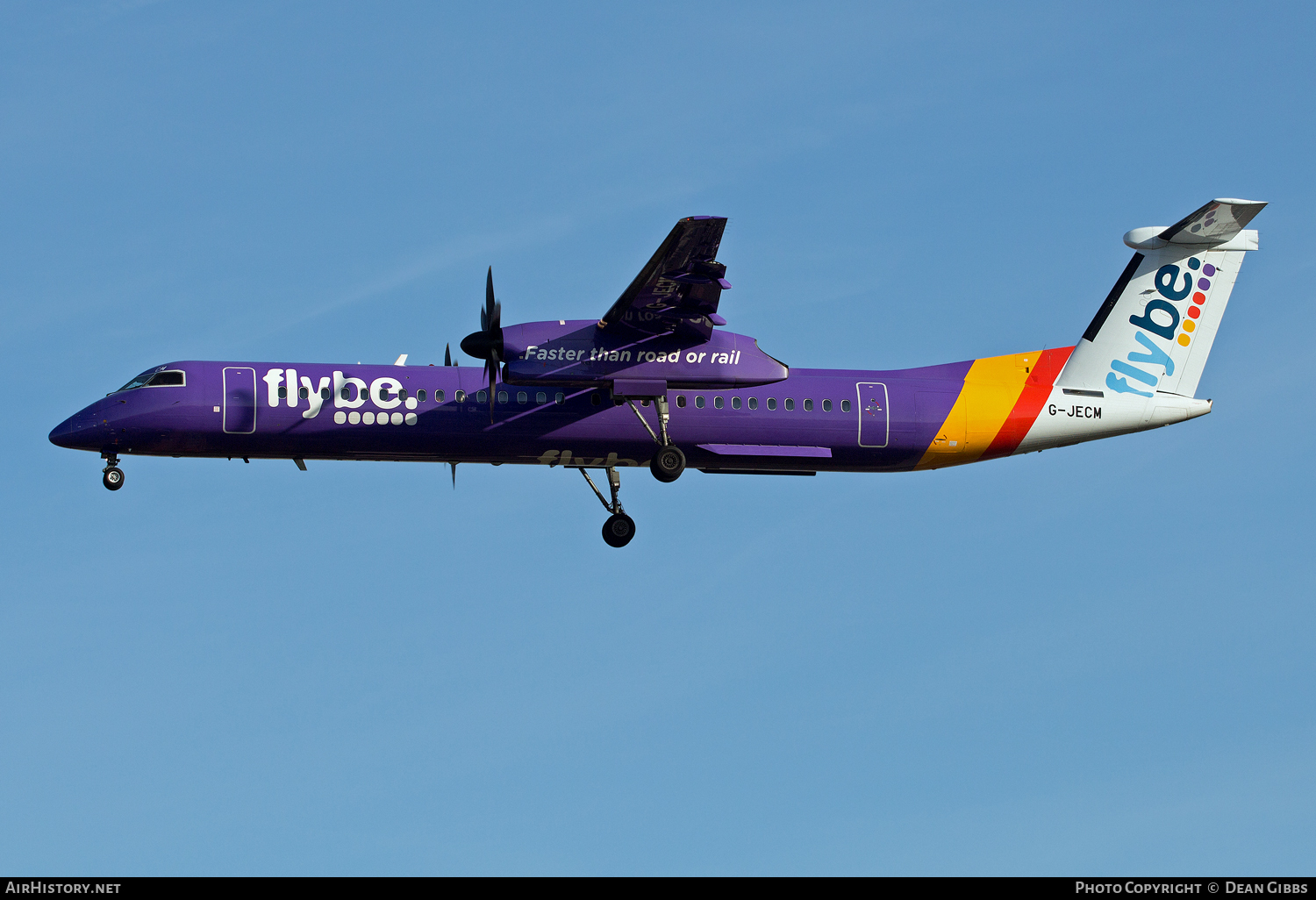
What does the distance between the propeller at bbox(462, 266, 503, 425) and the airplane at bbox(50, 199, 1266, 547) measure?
3 cm

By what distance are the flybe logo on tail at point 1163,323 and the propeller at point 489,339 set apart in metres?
12.9

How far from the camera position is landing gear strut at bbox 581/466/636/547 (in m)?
31.2

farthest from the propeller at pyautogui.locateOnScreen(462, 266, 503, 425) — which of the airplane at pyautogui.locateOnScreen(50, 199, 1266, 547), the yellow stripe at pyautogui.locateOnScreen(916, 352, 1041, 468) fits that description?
the yellow stripe at pyautogui.locateOnScreen(916, 352, 1041, 468)

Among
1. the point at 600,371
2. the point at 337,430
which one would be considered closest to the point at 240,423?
the point at 337,430

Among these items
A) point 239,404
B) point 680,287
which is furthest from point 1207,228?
point 239,404

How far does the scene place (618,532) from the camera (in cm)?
3125

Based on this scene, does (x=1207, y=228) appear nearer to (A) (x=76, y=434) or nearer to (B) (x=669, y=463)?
(B) (x=669, y=463)

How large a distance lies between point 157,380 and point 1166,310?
67.3 ft

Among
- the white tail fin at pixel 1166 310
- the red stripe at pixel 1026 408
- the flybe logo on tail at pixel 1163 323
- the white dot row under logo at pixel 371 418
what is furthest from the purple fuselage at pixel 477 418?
the flybe logo on tail at pixel 1163 323

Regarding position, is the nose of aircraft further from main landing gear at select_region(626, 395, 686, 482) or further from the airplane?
main landing gear at select_region(626, 395, 686, 482)

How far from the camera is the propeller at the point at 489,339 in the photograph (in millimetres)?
27750

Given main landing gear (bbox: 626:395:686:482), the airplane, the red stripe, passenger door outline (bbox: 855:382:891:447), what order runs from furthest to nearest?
the red stripe → passenger door outline (bbox: 855:382:891:447) → main landing gear (bbox: 626:395:686:482) → the airplane

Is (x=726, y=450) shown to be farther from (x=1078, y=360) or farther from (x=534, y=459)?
(x=1078, y=360)
